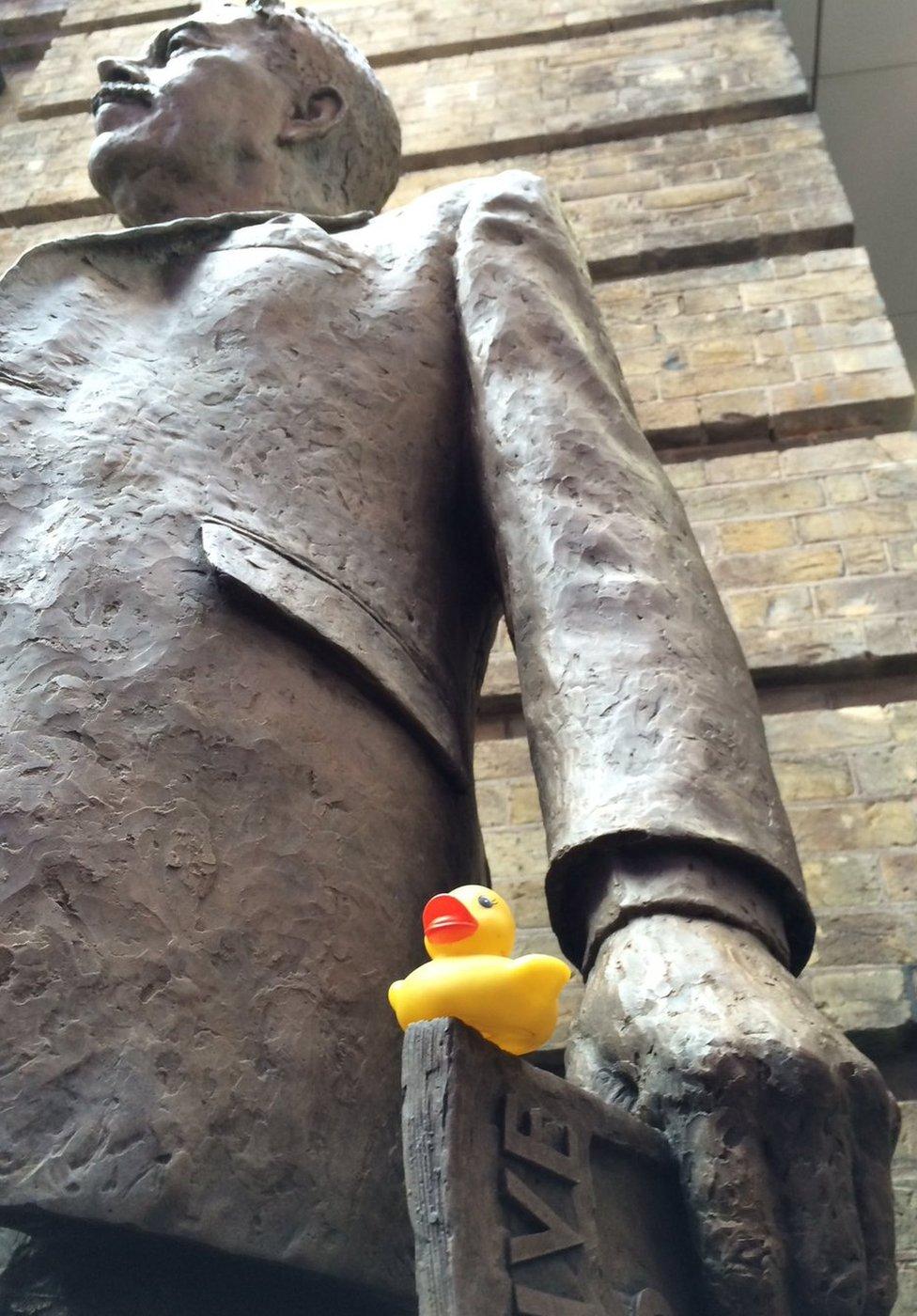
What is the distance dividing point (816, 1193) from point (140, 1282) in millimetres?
399

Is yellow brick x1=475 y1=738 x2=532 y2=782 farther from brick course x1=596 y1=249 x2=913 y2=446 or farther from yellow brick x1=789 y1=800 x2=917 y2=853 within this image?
brick course x1=596 y1=249 x2=913 y2=446

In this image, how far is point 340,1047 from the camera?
0.89 m

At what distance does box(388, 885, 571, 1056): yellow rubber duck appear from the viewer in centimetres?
76

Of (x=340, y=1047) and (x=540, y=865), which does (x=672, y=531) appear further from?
(x=540, y=865)

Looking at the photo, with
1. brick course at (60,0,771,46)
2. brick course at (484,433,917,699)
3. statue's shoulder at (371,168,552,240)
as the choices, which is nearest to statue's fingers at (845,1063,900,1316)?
statue's shoulder at (371,168,552,240)

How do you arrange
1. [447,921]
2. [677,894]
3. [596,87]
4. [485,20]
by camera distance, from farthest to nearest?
[485,20] < [596,87] < [677,894] < [447,921]

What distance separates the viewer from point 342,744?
1029 mm

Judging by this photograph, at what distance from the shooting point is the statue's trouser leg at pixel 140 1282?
2.66 ft

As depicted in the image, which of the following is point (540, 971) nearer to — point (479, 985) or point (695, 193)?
point (479, 985)

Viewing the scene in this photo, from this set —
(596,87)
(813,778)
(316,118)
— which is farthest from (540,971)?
(596,87)

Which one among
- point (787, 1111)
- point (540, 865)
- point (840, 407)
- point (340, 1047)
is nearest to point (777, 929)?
point (787, 1111)

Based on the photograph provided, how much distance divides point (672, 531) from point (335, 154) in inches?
37.5

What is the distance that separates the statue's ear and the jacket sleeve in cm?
49

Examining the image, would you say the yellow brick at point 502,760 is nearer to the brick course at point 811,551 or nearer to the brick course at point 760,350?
the brick course at point 811,551
